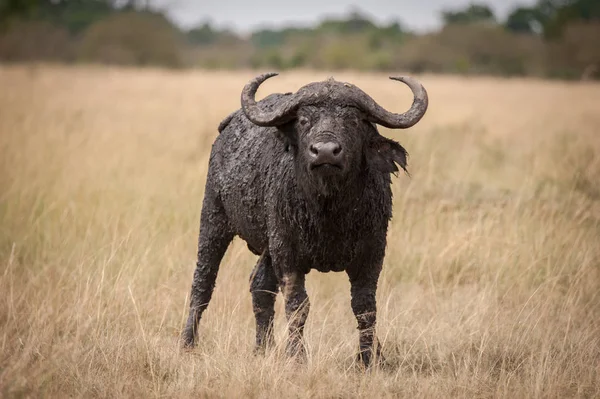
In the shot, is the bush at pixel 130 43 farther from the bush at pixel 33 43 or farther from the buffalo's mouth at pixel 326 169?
the buffalo's mouth at pixel 326 169

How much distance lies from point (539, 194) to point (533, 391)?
467 centimetres

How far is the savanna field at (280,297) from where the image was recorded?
5141mm

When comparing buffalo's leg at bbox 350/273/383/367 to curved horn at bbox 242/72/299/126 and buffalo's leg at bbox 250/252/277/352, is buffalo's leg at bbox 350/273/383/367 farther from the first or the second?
curved horn at bbox 242/72/299/126

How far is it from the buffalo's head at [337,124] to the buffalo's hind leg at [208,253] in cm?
125

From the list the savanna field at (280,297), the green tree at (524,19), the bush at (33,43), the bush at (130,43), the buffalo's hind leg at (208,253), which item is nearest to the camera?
the savanna field at (280,297)

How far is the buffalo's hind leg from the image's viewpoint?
20.6 ft

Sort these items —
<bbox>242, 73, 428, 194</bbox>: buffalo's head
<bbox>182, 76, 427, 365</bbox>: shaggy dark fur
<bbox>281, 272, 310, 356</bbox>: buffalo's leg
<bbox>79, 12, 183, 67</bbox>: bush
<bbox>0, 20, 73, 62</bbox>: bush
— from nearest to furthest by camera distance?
<bbox>242, 73, 428, 194</bbox>: buffalo's head → <bbox>182, 76, 427, 365</bbox>: shaggy dark fur → <bbox>281, 272, 310, 356</bbox>: buffalo's leg → <bbox>0, 20, 73, 62</bbox>: bush → <bbox>79, 12, 183, 67</bbox>: bush

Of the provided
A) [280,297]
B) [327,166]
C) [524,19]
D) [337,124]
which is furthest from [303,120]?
[524,19]

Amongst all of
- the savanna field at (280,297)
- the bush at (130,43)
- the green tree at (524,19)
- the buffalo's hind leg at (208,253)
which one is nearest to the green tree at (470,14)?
the green tree at (524,19)

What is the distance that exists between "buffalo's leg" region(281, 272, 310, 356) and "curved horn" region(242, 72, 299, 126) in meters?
0.99

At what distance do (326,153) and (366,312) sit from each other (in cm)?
124

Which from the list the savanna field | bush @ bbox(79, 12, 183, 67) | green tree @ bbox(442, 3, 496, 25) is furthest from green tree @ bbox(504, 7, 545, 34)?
the savanna field

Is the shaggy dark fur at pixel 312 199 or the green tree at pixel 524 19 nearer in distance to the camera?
the shaggy dark fur at pixel 312 199

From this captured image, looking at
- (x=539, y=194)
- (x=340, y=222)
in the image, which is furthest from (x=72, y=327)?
(x=539, y=194)
